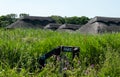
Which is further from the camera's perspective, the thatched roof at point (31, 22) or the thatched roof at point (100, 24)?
the thatched roof at point (31, 22)

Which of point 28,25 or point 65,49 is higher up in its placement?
point 65,49

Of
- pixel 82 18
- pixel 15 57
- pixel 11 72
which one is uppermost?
pixel 11 72

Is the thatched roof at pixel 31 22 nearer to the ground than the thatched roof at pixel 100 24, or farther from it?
nearer to the ground

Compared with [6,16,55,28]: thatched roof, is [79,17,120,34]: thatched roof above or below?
above

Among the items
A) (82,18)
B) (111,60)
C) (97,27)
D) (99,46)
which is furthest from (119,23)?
(82,18)

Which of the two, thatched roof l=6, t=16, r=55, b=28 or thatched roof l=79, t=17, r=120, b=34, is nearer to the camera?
thatched roof l=79, t=17, r=120, b=34

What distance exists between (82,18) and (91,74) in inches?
2248

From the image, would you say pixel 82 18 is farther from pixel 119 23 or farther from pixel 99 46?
pixel 99 46

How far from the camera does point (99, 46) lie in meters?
7.35

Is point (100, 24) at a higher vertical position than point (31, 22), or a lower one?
higher

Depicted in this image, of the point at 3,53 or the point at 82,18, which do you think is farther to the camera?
the point at 82,18

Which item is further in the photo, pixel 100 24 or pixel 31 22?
pixel 31 22

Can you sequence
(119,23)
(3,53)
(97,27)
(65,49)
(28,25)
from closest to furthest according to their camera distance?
(65,49) < (3,53) < (97,27) < (119,23) < (28,25)

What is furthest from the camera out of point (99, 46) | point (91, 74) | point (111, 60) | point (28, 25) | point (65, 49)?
point (28, 25)
